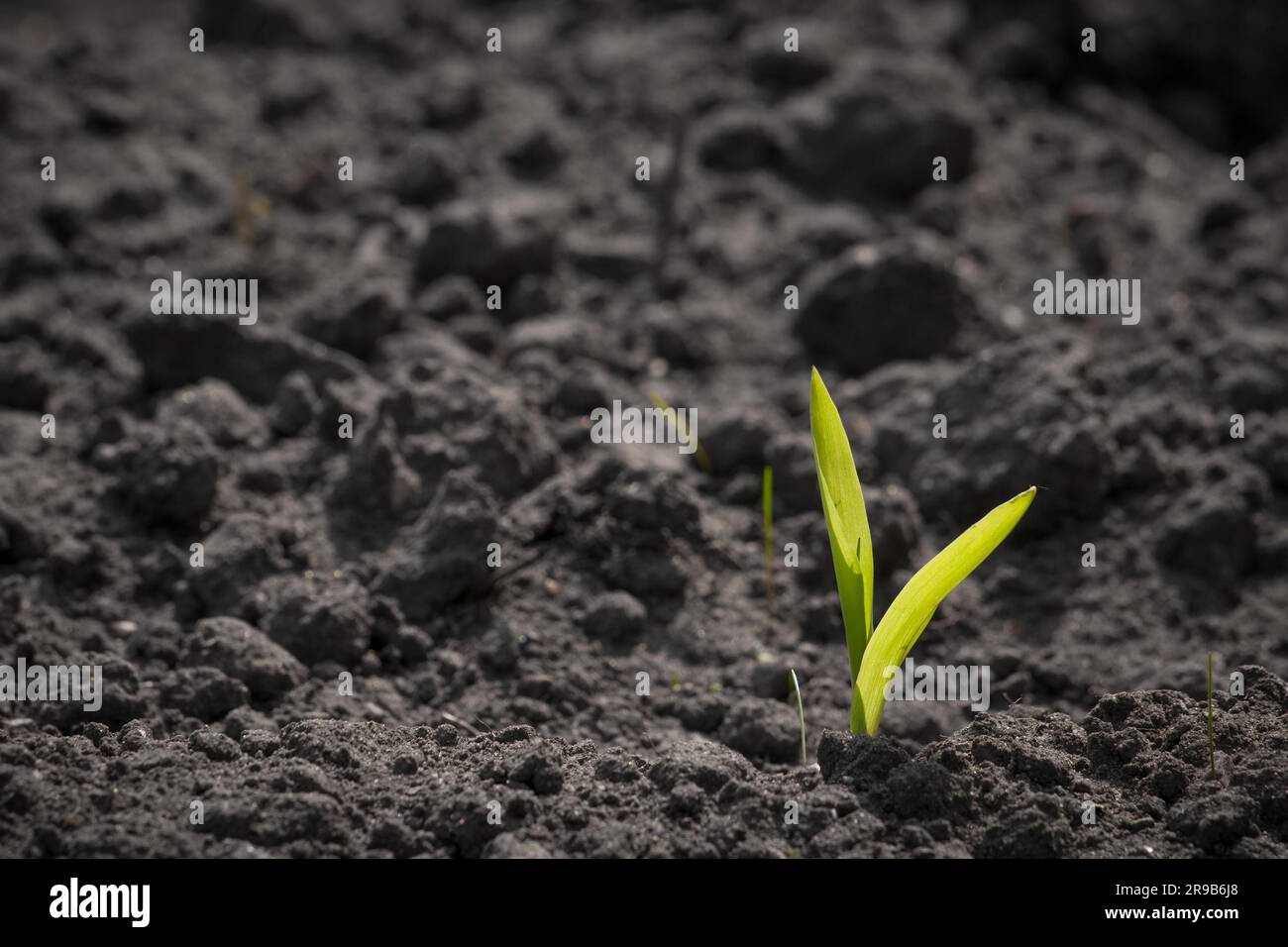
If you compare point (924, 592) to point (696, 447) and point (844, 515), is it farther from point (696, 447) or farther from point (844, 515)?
point (696, 447)

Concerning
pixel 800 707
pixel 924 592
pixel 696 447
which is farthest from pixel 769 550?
pixel 924 592

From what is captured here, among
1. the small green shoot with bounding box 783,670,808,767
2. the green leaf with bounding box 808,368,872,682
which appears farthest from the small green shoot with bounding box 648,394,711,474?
the green leaf with bounding box 808,368,872,682

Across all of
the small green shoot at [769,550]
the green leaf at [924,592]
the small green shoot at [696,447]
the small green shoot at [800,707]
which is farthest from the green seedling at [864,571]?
the small green shoot at [696,447]

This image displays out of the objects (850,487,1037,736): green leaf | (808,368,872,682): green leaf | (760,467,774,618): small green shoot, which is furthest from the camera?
(760,467,774,618): small green shoot

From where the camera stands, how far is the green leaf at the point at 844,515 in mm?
2430

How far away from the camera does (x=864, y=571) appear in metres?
2.47

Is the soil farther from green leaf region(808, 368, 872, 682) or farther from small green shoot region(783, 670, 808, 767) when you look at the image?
green leaf region(808, 368, 872, 682)

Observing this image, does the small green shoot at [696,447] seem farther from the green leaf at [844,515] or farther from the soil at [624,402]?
the green leaf at [844,515]

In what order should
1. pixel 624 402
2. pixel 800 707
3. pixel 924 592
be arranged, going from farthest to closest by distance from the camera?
pixel 624 402, pixel 800 707, pixel 924 592

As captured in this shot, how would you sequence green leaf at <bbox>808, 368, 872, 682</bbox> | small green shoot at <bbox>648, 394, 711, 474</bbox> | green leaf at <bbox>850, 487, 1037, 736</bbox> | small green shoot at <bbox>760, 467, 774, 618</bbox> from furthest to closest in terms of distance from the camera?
1. small green shoot at <bbox>648, 394, 711, 474</bbox>
2. small green shoot at <bbox>760, 467, 774, 618</bbox>
3. green leaf at <bbox>808, 368, 872, 682</bbox>
4. green leaf at <bbox>850, 487, 1037, 736</bbox>

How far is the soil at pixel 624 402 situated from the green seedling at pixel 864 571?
0.13 m

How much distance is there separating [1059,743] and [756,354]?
2.04m

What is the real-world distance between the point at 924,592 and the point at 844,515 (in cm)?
21

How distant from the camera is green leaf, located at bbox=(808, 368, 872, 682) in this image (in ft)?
7.97
